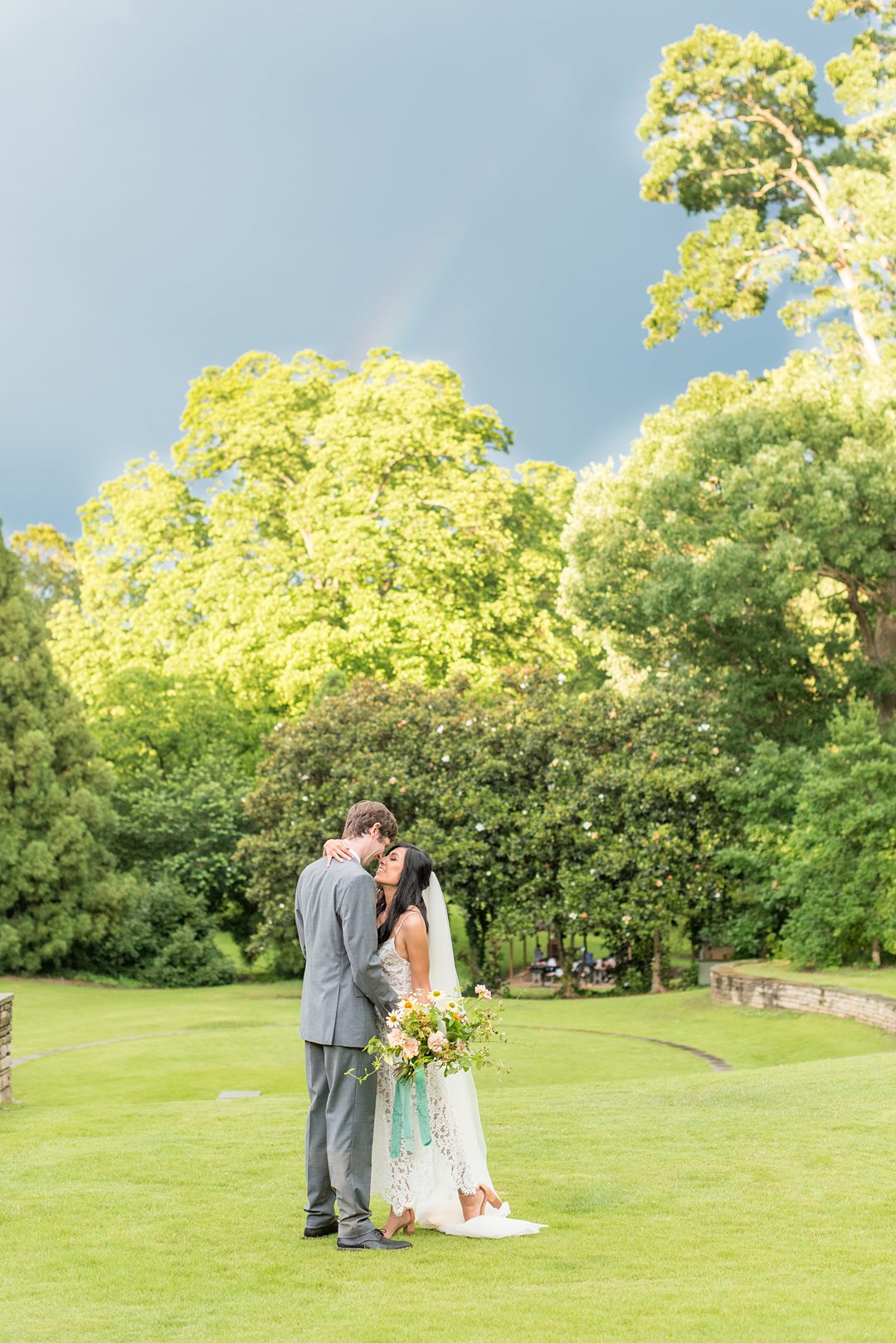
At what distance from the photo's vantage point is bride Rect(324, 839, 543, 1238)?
5.90 m

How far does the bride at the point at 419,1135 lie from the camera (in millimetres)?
5898

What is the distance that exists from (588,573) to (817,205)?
9116 millimetres

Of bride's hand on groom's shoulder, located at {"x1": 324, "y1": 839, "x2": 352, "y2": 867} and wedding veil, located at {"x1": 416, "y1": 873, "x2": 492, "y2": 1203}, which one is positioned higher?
bride's hand on groom's shoulder, located at {"x1": 324, "y1": 839, "x2": 352, "y2": 867}

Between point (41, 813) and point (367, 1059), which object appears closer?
point (367, 1059)

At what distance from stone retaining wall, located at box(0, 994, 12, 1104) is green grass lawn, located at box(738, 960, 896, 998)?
32.8 feet

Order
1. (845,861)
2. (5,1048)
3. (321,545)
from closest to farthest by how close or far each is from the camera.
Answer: (5,1048)
(845,861)
(321,545)

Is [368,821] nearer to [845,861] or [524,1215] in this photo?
[524,1215]

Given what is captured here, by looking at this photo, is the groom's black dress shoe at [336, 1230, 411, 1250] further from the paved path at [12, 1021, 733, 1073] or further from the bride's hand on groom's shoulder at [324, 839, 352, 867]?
the paved path at [12, 1021, 733, 1073]

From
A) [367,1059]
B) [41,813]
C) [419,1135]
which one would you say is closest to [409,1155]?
[419,1135]

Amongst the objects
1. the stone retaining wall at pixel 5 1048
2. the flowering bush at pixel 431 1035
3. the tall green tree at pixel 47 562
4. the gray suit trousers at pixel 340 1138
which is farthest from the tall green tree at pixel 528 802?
the tall green tree at pixel 47 562

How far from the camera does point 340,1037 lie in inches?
225

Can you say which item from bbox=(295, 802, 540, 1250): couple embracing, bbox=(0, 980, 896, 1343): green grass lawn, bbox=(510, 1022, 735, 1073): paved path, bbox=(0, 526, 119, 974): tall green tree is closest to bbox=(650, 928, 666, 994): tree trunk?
bbox=(510, 1022, 735, 1073): paved path

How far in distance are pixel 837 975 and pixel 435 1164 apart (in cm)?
1381

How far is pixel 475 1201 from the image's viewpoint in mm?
5973
